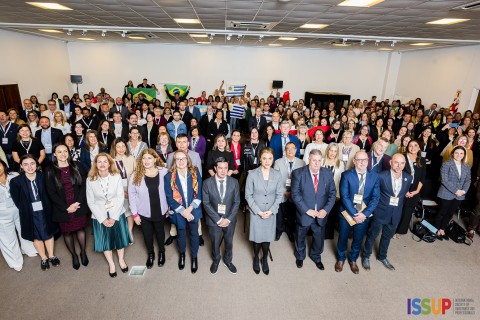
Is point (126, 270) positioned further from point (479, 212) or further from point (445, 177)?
point (479, 212)

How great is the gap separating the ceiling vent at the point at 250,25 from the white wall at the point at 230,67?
19.5ft

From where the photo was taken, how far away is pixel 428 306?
3.15 m

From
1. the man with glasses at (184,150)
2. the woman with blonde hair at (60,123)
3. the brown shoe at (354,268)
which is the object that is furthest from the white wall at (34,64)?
the brown shoe at (354,268)

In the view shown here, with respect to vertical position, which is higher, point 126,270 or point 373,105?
point 373,105

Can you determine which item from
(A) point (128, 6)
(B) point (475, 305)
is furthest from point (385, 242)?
(A) point (128, 6)

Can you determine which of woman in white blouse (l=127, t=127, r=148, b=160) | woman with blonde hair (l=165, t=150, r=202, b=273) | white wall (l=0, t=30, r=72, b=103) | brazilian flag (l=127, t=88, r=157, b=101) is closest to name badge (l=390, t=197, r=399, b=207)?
woman with blonde hair (l=165, t=150, r=202, b=273)

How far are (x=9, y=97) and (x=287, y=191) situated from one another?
10204 millimetres

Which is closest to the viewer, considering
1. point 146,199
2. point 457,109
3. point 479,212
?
point 146,199

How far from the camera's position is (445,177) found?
13.6 ft

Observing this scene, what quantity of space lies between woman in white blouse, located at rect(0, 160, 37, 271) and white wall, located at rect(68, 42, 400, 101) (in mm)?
10810

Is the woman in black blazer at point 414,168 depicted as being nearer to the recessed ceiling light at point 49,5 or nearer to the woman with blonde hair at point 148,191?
the woman with blonde hair at point 148,191

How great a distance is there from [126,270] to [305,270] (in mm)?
2401

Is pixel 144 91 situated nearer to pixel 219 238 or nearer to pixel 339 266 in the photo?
pixel 219 238

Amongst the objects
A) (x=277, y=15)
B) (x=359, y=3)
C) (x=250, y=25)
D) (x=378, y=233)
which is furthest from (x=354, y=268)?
(x=250, y=25)
